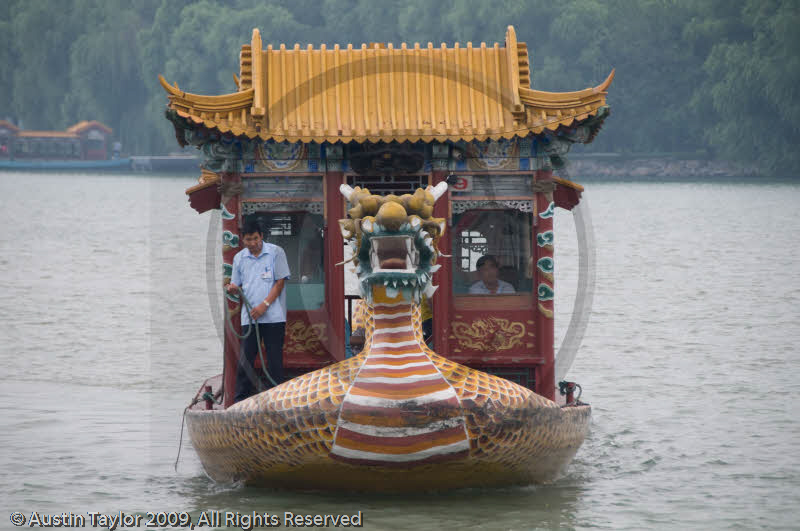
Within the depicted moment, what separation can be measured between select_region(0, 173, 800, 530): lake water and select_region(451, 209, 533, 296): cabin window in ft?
5.76

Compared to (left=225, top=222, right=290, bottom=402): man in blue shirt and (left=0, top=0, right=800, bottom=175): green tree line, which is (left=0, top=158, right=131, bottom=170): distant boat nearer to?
(left=0, top=0, right=800, bottom=175): green tree line

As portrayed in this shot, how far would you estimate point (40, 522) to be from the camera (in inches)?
436

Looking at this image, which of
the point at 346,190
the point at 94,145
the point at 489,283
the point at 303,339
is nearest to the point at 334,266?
the point at 303,339

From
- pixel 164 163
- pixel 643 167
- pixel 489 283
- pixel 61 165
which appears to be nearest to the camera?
pixel 489 283

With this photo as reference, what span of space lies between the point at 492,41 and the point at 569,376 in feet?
167

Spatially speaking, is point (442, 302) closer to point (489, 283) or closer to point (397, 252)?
point (489, 283)

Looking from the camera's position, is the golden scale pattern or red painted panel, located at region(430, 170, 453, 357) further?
red painted panel, located at region(430, 170, 453, 357)

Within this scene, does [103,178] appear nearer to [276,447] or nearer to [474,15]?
[474,15]

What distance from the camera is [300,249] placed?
11586 mm

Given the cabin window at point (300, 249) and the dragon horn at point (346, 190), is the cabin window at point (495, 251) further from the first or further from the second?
the dragon horn at point (346, 190)

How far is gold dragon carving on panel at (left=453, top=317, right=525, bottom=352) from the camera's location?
11258mm

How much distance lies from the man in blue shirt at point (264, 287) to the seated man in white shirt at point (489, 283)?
1.66 metres

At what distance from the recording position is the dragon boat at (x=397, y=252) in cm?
977

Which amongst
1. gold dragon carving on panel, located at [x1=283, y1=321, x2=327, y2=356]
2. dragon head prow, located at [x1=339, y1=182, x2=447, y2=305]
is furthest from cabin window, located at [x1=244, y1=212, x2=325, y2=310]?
dragon head prow, located at [x1=339, y1=182, x2=447, y2=305]
